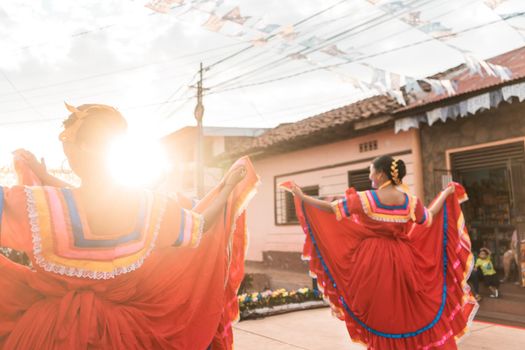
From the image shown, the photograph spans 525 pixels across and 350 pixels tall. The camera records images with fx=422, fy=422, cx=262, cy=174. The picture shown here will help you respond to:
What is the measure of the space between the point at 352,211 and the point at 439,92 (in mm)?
5824

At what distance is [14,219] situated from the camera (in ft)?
4.63

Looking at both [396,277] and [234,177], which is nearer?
[234,177]

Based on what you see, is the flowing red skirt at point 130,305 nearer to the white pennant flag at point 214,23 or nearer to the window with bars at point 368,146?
the white pennant flag at point 214,23

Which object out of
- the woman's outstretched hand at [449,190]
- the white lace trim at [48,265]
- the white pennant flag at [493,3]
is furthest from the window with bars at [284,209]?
the white lace trim at [48,265]

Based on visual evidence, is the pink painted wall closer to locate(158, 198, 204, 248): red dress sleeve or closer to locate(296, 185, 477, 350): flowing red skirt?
locate(296, 185, 477, 350): flowing red skirt

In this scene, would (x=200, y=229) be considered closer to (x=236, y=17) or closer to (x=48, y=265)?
(x=48, y=265)

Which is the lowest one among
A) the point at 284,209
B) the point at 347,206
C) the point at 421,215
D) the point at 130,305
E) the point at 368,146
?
the point at 284,209

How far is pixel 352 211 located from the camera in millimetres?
3762

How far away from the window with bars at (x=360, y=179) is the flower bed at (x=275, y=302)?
4766mm

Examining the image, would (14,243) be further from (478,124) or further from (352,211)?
(478,124)

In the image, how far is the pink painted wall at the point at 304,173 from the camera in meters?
10.6

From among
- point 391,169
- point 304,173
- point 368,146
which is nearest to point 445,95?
point 368,146

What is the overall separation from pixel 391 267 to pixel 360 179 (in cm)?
804

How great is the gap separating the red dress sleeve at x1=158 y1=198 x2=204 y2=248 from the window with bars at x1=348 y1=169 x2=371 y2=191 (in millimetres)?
9772
